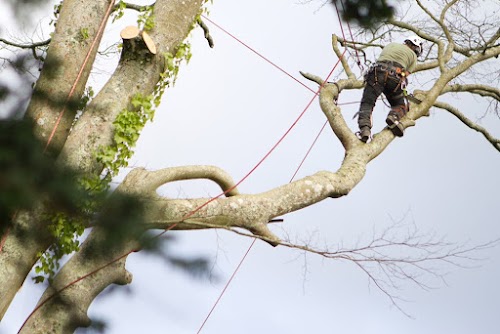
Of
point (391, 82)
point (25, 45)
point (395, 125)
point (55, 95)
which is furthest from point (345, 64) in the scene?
point (55, 95)

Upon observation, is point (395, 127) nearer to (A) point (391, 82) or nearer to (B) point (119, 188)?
(A) point (391, 82)

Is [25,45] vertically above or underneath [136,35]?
above

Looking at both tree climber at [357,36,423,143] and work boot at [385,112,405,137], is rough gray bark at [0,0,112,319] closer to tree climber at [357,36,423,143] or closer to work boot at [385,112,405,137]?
tree climber at [357,36,423,143]

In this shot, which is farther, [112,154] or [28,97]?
[112,154]

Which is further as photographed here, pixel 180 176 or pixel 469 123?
pixel 469 123

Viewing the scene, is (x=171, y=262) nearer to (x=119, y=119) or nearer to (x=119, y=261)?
(x=119, y=119)

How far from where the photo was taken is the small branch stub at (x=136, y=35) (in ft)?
16.8

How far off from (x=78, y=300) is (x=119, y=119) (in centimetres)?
113

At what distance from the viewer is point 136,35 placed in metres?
5.12

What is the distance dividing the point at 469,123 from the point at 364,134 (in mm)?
2129

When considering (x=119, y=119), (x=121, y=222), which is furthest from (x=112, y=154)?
(x=121, y=222)

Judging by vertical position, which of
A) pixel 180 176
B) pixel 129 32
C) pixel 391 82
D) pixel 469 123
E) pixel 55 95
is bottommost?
pixel 55 95

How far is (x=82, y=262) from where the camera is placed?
16.5 feet

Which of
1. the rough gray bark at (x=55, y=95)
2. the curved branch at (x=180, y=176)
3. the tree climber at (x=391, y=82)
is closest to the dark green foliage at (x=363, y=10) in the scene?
the tree climber at (x=391, y=82)
